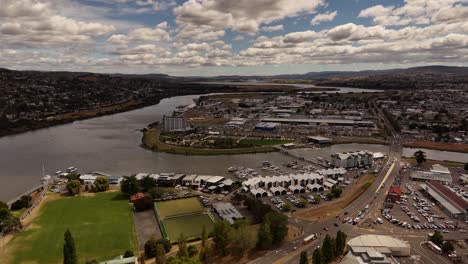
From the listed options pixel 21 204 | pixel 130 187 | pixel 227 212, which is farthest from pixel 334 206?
pixel 21 204

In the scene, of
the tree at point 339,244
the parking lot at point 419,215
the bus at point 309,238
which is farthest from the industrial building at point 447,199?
the bus at point 309,238

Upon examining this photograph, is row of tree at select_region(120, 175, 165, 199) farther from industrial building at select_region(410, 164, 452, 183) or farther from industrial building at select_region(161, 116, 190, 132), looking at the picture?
industrial building at select_region(161, 116, 190, 132)

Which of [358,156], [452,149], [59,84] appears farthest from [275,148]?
[59,84]

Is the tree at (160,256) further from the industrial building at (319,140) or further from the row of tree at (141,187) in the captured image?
the industrial building at (319,140)

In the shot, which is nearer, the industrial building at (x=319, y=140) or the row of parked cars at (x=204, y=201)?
the row of parked cars at (x=204, y=201)

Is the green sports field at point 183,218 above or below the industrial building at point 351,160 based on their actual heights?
below

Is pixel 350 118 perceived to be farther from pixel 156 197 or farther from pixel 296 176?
pixel 156 197

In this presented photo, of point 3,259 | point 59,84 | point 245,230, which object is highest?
point 59,84
